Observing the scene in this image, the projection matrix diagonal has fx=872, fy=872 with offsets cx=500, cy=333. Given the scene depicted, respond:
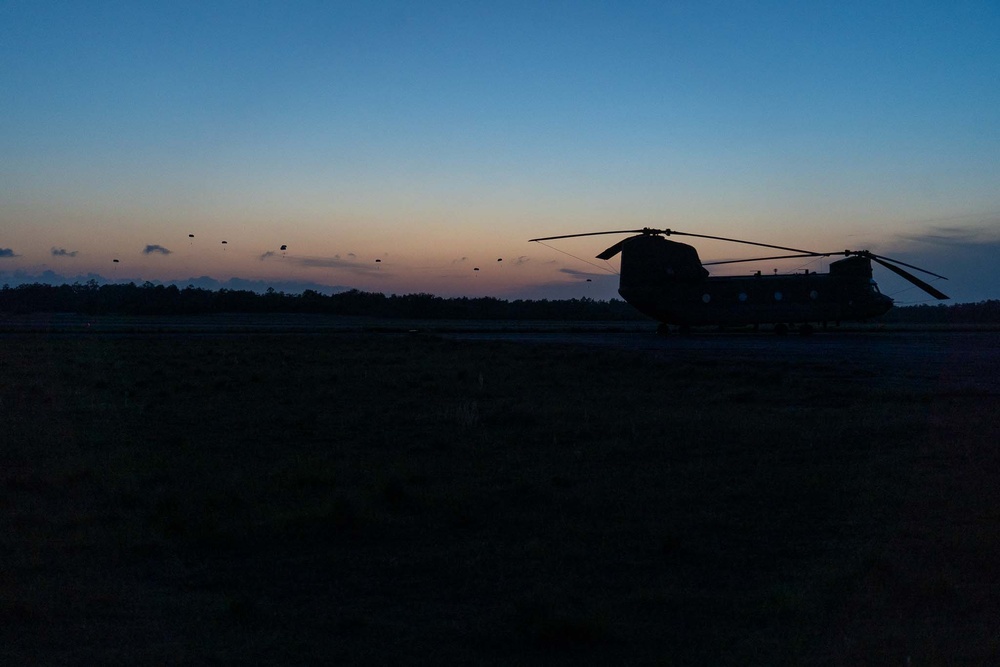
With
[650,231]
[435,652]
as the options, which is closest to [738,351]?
[650,231]

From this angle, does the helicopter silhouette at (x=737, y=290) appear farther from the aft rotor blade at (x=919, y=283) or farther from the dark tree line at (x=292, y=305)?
the dark tree line at (x=292, y=305)

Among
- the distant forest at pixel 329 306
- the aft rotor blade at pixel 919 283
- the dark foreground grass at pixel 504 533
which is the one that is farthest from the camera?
the distant forest at pixel 329 306

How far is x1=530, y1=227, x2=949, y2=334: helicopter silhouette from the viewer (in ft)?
147

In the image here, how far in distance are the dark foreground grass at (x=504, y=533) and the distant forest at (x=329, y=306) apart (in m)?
91.4

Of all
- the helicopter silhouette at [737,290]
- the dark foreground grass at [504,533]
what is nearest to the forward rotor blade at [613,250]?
the helicopter silhouette at [737,290]

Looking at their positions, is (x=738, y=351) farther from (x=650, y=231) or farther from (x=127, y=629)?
(x=127, y=629)

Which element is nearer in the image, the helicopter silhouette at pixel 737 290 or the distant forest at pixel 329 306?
the helicopter silhouette at pixel 737 290

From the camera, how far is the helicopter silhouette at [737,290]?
44.9 meters

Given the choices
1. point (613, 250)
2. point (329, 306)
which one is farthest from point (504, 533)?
point (329, 306)

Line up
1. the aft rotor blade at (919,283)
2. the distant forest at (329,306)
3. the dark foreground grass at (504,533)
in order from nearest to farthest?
the dark foreground grass at (504,533) < the aft rotor blade at (919,283) < the distant forest at (329,306)

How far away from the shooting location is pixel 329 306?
4459 inches

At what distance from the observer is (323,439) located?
12812mm

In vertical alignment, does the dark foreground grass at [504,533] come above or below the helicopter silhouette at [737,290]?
below

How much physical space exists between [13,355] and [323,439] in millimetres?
23101
